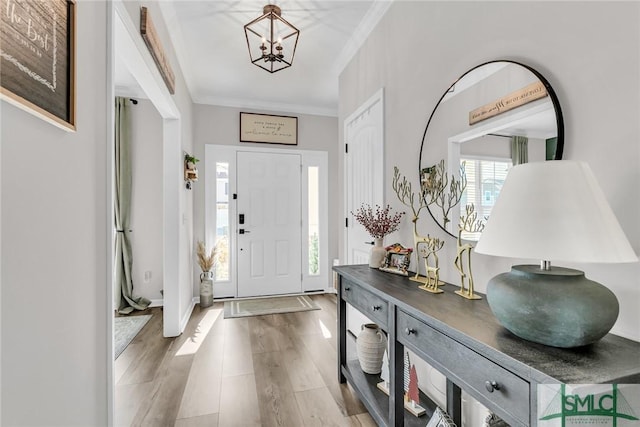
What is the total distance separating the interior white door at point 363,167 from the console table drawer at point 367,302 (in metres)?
0.65

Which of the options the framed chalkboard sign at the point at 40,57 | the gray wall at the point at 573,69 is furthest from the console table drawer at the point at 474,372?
the framed chalkboard sign at the point at 40,57

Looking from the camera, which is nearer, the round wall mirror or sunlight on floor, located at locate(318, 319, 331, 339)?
the round wall mirror

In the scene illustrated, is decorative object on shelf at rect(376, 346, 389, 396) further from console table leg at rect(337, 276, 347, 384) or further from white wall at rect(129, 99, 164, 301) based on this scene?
white wall at rect(129, 99, 164, 301)

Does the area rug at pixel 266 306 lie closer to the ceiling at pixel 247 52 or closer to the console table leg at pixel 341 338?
the console table leg at pixel 341 338

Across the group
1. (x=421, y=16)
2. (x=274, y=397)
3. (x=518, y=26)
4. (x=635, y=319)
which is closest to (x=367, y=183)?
(x=421, y=16)

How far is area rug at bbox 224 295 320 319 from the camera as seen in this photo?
3697 mm

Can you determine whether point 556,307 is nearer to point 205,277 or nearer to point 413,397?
point 413,397

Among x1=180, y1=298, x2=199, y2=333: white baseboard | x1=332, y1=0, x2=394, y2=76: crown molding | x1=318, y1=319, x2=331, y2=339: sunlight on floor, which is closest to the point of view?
x1=332, y1=0, x2=394, y2=76: crown molding

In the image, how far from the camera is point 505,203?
93cm

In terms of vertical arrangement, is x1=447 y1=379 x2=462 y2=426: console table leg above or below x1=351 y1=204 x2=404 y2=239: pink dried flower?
below

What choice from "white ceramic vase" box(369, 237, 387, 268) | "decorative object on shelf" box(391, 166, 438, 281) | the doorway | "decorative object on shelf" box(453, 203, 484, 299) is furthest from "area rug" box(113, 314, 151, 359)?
"decorative object on shelf" box(453, 203, 484, 299)

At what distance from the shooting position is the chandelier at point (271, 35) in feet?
7.29

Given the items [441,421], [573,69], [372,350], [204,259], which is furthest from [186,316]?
[573,69]

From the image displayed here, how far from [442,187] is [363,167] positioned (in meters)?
1.14
